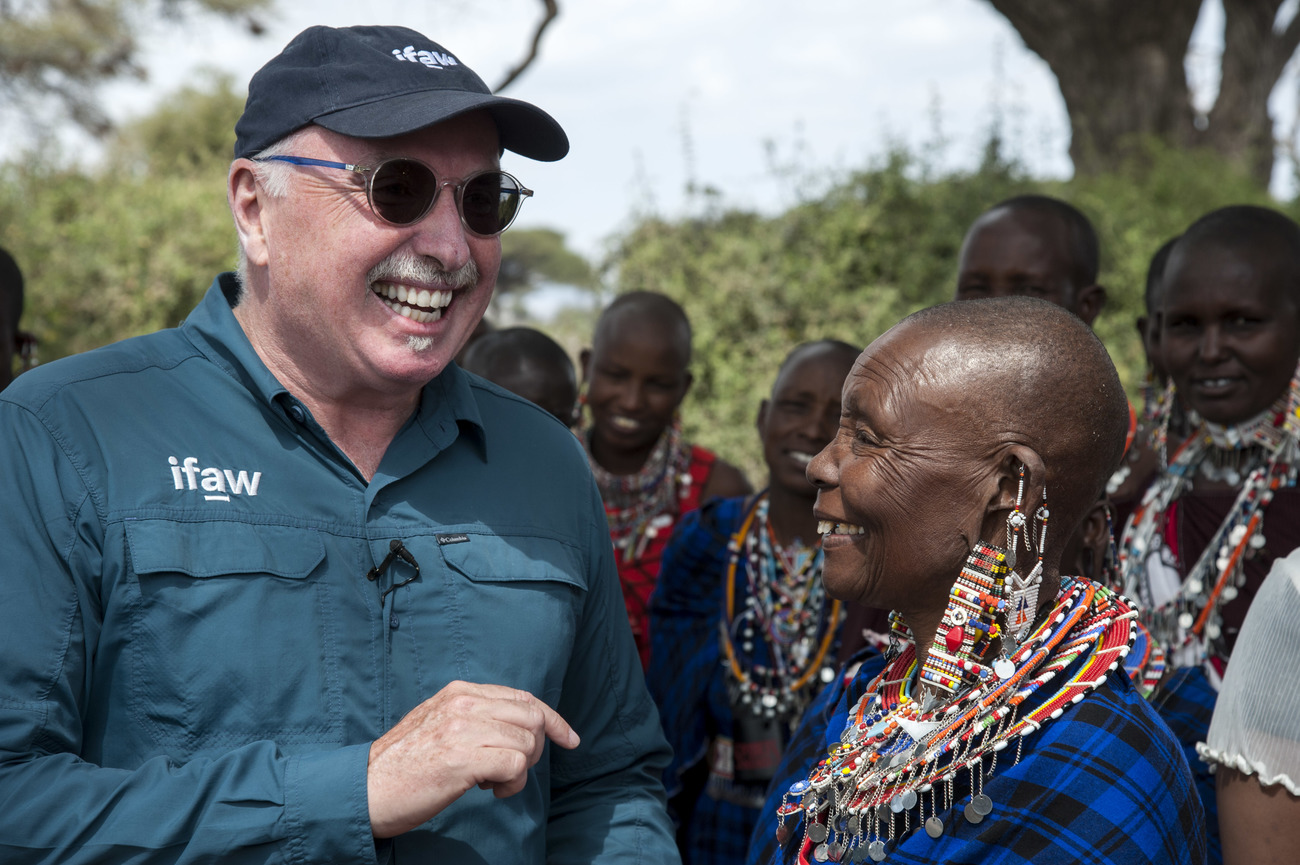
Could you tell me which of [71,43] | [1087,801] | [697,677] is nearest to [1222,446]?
[697,677]

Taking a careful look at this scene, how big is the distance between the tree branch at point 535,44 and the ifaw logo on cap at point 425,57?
8.08 m

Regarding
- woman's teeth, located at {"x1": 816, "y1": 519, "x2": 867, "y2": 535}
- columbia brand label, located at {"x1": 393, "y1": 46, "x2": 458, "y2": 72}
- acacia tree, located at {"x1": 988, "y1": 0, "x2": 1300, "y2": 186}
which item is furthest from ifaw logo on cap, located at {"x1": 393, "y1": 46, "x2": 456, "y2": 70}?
acacia tree, located at {"x1": 988, "y1": 0, "x2": 1300, "y2": 186}

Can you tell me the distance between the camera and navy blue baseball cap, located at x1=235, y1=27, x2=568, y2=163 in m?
2.04

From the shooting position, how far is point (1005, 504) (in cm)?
197

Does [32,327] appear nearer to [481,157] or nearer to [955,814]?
[481,157]

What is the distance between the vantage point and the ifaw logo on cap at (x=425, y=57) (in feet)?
7.06

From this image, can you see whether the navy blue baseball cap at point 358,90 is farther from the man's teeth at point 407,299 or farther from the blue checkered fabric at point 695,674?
the blue checkered fabric at point 695,674

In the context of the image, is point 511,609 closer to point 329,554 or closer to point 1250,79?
point 329,554

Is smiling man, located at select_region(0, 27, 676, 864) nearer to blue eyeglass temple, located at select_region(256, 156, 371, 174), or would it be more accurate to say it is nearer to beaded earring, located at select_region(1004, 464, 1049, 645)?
blue eyeglass temple, located at select_region(256, 156, 371, 174)

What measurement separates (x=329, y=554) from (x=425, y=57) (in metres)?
0.94

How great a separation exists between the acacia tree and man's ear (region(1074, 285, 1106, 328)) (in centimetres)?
755

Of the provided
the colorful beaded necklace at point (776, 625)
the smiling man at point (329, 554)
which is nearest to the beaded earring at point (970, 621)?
the smiling man at point (329, 554)

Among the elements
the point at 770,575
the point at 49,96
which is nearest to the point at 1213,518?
the point at 770,575

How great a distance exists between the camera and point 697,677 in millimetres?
3986
